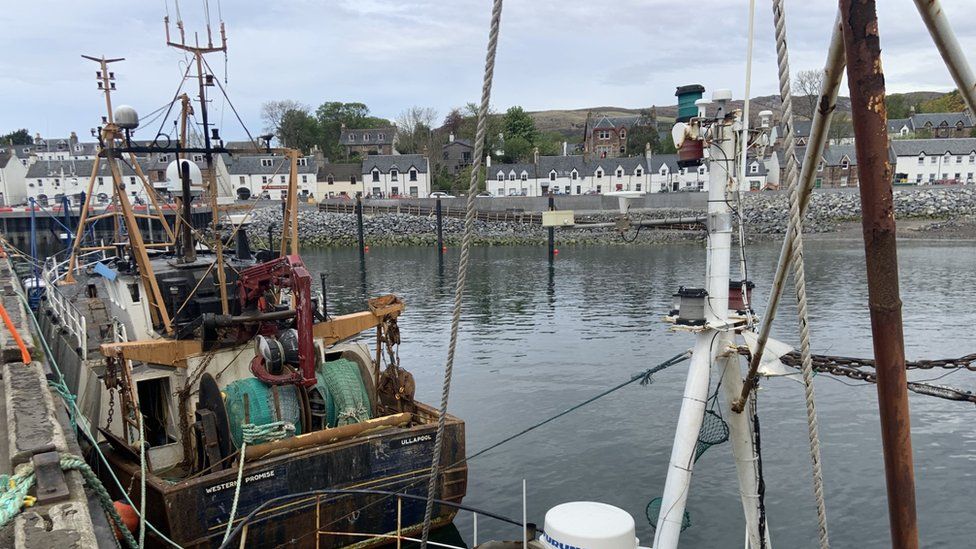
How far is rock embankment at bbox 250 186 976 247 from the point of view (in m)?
63.8

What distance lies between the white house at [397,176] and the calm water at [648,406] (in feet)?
166

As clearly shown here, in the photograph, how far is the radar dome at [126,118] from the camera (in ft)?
40.5

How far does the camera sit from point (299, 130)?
102188 millimetres

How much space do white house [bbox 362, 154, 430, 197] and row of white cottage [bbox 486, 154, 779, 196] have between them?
9.21 m

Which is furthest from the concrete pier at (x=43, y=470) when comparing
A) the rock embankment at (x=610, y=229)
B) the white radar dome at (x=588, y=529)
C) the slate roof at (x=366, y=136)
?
the slate roof at (x=366, y=136)

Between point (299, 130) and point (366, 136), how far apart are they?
11.2 m

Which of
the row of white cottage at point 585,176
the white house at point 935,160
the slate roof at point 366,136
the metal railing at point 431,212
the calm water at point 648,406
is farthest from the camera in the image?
the slate roof at point 366,136

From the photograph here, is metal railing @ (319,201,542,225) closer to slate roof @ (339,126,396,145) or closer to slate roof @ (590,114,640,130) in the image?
slate roof @ (339,126,396,145)

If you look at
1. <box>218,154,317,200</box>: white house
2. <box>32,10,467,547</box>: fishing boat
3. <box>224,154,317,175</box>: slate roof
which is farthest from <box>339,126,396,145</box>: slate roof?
<box>32,10,467,547</box>: fishing boat

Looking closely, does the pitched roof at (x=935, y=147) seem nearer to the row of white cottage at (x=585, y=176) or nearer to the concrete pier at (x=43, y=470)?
the row of white cottage at (x=585, y=176)

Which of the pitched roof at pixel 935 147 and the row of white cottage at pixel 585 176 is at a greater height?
the pitched roof at pixel 935 147

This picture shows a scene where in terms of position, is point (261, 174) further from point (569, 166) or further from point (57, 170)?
point (569, 166)

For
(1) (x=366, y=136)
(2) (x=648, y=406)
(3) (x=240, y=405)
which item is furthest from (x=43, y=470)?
(1) (x=366, y=136)

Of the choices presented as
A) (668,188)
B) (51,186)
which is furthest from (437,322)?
(51,186)
